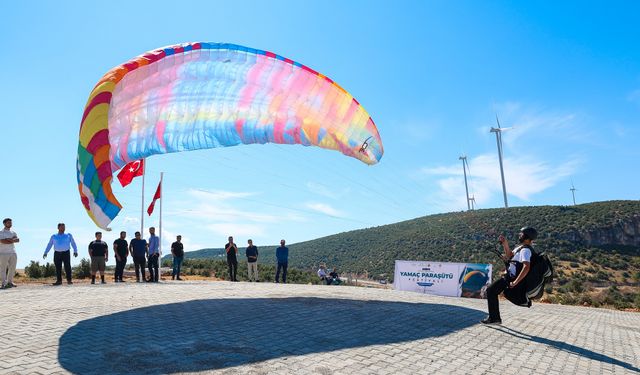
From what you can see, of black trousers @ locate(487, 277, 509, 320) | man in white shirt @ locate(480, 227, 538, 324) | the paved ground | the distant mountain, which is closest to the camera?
the paved ground

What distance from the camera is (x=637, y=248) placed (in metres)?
52.3

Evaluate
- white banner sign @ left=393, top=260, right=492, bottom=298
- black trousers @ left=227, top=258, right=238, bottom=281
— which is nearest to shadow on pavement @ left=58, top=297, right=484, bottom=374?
white banner sign @ left=393, top=260, right=492, bottom=298

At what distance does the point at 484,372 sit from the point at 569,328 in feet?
15.5

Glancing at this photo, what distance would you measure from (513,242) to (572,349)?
50432mm

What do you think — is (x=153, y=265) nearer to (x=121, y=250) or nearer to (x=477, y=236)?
(x=121, y=250)

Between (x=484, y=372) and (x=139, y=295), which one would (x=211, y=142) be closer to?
(x=139, y=295)

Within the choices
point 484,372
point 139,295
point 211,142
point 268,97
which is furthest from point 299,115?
point 484,372

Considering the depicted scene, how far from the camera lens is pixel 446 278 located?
16.8 metres

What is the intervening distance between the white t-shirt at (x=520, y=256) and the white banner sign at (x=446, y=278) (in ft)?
30.7

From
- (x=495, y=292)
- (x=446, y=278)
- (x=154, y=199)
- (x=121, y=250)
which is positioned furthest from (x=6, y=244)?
(x=446, y=278)

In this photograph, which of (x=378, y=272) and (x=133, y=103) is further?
(x=378, y=272)

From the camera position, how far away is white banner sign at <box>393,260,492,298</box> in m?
16.3

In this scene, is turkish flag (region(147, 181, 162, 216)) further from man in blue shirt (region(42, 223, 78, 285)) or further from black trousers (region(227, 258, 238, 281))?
man in blue shirt (region(42, 223, 78, 285))

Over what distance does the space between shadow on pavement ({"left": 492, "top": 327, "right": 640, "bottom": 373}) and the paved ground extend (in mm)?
21
